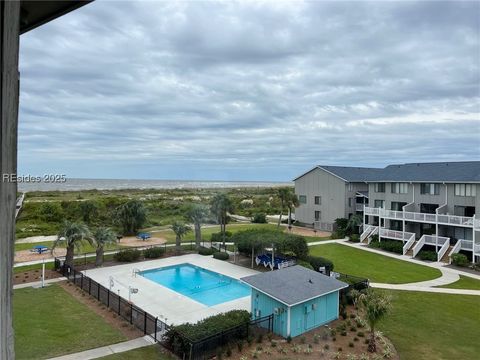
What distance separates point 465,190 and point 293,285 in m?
25.0

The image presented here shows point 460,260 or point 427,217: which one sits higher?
point 427,217

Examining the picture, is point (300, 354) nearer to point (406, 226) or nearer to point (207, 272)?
point (207, 272)

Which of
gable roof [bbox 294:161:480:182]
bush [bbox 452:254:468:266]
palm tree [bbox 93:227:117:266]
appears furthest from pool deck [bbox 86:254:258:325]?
gable roof [bbox 294:161:480:182]

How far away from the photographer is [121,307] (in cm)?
1905

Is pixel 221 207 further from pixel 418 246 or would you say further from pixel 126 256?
pixel 418 246

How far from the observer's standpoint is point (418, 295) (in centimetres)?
2252

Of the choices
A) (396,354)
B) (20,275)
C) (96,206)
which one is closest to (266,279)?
(396,354)

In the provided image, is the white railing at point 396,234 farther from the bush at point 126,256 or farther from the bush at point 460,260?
the bush at point 126,256

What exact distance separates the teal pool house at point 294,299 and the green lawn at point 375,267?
901cm

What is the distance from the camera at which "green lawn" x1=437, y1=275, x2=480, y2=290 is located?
24.5 metres

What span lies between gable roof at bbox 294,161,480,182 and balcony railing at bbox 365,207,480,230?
12.1 ft

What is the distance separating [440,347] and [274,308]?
286 inches

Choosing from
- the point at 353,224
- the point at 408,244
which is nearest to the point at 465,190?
the point at 408,244

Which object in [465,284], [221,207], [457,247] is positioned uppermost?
[221,207]
